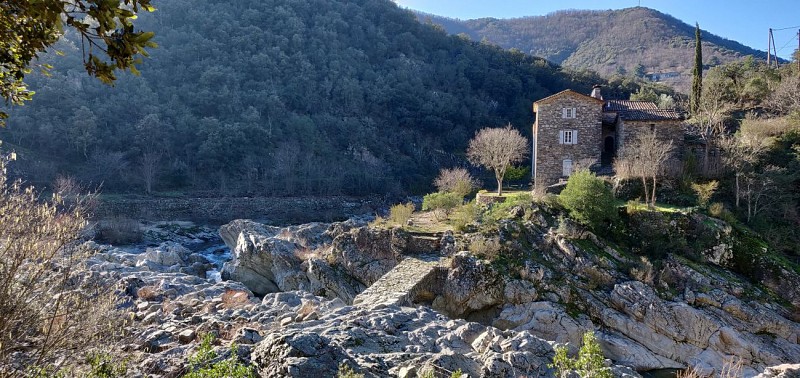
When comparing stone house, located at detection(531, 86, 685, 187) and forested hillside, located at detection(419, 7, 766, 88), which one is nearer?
stone house, located at detection(531, 86, 685, 187)

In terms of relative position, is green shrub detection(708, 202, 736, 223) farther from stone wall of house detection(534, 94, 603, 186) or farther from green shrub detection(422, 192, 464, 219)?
green shrub detection(422, 192, 464, 219)

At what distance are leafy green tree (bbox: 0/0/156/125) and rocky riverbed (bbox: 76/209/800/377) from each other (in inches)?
145

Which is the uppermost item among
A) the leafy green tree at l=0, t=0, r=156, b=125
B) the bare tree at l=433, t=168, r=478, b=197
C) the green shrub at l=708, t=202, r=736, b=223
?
the leafy green tree at l=0, t=0, r=156, b=125

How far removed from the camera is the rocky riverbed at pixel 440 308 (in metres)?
6.95

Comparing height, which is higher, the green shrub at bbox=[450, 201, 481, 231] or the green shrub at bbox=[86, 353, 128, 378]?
the green shrub at bbox=[86, 353, 128, 378]

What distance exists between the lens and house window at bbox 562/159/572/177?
23.3 metres

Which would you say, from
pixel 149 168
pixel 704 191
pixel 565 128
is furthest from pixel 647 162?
pixel 149 168

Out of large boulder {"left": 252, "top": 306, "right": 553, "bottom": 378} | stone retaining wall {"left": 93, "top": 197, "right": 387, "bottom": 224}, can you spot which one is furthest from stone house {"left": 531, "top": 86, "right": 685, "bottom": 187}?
stone retaining wall {"left": 93, "top": 197, "right": 387, "bottom": 224}

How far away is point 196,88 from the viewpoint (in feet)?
171

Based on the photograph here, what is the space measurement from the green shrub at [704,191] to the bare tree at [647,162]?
4.94 feet

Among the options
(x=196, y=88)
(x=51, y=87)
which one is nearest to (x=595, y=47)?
(x=196, y=88)

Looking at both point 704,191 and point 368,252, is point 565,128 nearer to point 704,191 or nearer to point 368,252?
point 704,191

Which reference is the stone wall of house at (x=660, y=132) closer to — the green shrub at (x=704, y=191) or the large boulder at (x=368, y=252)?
the green shrub at (x=704, y=191)

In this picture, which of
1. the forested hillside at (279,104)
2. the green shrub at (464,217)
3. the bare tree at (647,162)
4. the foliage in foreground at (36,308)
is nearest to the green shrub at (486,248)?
the green shrub at (464,217)
